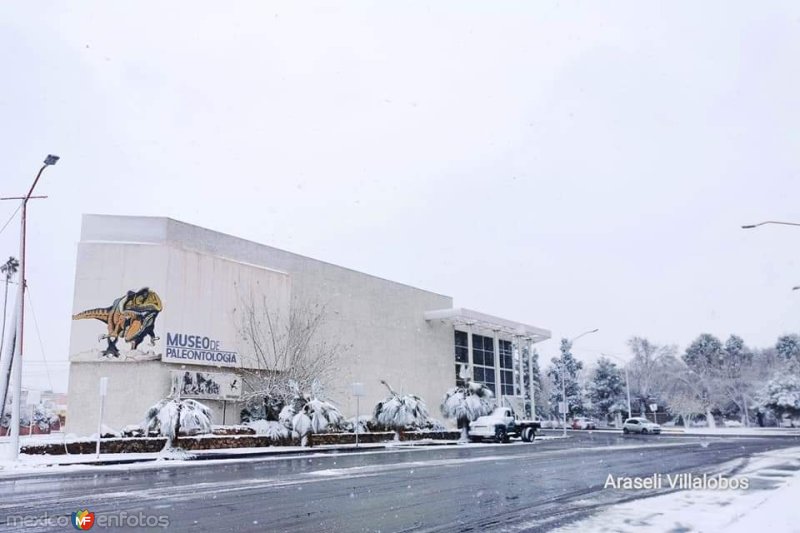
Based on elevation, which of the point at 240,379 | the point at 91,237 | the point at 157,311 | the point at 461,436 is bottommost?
the point at 461,436

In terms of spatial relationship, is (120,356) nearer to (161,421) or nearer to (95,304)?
(95,304)

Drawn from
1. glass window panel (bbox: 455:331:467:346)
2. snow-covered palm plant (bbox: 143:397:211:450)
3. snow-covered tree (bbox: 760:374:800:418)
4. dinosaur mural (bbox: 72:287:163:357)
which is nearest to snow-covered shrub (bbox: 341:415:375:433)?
dinosaur mural (bbox: 72:287:163:357)

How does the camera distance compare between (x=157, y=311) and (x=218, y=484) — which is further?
(x=157, y=311)

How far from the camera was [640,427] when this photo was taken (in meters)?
53.2

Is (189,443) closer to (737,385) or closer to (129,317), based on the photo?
(129,317)

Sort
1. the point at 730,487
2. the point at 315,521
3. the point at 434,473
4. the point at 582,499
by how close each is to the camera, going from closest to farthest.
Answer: the point at 315,521 < the point at 582,499 < the point at 730,487 < the point at 434,473

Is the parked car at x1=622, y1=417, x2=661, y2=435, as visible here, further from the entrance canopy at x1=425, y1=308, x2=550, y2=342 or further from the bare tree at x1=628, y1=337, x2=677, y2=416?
the bare tree at x1=628, y1=337, x2=677, y2=416

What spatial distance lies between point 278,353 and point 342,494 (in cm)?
2417

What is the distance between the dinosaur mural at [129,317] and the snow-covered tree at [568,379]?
186 ft

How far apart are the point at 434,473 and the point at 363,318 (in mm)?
28026

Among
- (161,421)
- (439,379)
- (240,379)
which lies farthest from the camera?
(439,379)

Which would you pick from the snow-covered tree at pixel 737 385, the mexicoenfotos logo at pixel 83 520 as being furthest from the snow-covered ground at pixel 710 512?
the snow-covered tree at pixel 737 385

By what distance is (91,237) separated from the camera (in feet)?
105

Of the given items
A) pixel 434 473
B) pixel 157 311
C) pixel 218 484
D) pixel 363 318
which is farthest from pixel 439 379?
pixel 218 484
